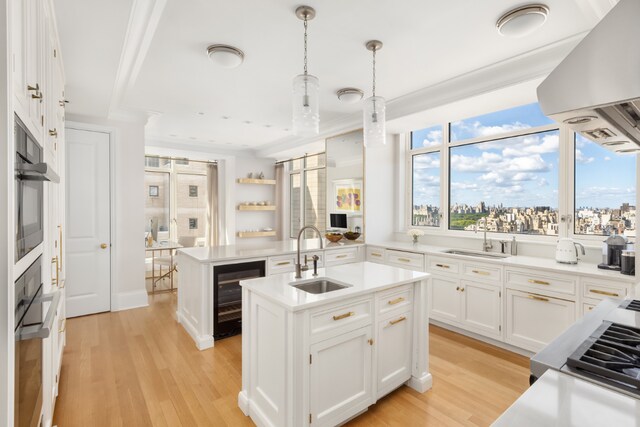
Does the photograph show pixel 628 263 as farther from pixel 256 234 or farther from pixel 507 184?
pixel 256 234

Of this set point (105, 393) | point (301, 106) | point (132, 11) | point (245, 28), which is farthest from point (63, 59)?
point (105, 393)

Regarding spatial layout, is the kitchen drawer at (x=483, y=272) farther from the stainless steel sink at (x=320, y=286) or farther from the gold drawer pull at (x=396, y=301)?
the stainless steel sink at (x=320, y=286)

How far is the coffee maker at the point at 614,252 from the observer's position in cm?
268

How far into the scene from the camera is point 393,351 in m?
2.27

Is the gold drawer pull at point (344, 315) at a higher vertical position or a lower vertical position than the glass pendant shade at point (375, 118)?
lower

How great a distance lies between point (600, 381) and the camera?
35.9 inches

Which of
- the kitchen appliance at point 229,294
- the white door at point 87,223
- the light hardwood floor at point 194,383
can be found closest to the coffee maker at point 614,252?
the light hardwood floor at point 194,383

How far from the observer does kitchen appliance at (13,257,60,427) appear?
0.98 meters

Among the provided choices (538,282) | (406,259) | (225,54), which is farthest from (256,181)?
(538,282)

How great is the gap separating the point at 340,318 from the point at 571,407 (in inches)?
48.5

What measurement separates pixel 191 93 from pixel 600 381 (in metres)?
4.09

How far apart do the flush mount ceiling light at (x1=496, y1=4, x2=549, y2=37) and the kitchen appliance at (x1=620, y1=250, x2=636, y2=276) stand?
1.85m

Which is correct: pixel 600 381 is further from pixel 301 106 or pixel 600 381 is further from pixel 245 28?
pixel 245 28

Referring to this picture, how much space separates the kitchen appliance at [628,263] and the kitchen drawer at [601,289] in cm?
12
